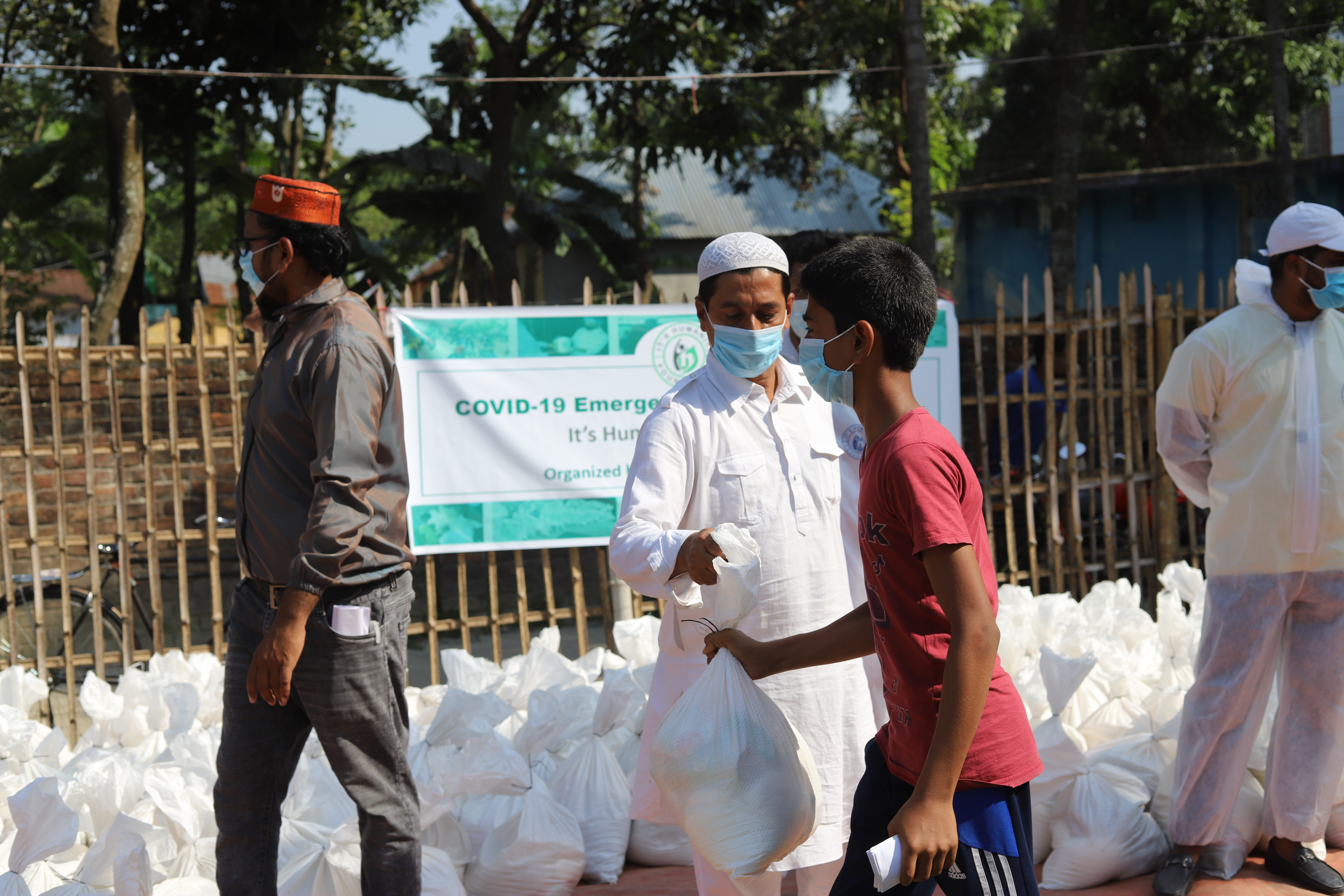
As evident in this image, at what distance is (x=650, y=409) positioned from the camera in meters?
5.24

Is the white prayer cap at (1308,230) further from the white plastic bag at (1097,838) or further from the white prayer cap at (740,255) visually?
the white plastic bag at (1097,838)

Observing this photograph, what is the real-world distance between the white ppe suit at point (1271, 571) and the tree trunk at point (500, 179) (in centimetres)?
877

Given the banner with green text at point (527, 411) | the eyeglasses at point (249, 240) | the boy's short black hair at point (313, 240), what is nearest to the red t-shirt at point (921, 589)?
the boy's short black hair at point (313, 240)

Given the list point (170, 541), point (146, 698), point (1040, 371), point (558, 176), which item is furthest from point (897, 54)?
point (146, 698)

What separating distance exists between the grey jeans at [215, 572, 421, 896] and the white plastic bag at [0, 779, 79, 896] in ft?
1.30

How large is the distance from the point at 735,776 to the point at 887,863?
380mm

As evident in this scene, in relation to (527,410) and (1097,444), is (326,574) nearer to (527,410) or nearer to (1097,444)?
(527,410)

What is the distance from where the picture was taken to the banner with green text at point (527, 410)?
4926mm

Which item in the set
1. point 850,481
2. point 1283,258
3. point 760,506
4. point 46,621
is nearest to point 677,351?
point 850,481

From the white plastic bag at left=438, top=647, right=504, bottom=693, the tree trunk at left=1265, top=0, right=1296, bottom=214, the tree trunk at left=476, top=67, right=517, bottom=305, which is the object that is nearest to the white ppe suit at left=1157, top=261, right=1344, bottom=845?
the white plastic bag at left=438, top=647, right=504, bottom=693

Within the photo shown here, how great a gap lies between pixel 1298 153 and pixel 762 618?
20452 mm

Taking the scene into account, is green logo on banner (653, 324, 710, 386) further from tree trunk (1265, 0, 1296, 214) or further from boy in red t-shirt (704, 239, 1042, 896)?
tree trunk (1265, 0, 1296, 214)

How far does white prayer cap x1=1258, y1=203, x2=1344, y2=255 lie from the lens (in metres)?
3.14

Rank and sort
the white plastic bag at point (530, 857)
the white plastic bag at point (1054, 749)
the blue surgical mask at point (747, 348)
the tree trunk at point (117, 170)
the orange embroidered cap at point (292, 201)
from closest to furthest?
the blue surgical mask at point (747, 348) → the orange embroidered cap at point (292, 201) → the white plastic bag at point (530, 857) → the white plastic bag at point (1054, 749) → the tree trunk at point (117, 170)
